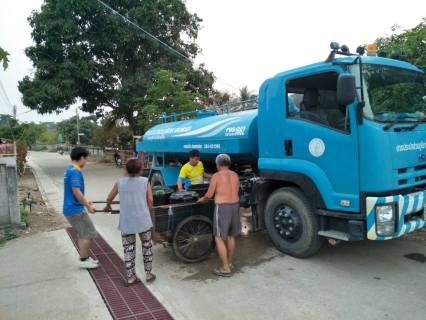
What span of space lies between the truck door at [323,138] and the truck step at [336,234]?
0.31 m

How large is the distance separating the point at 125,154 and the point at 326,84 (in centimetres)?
1970

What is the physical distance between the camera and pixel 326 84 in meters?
3.98

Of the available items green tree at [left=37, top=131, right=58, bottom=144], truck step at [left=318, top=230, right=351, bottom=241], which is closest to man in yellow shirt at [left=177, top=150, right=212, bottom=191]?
truck step at [left=318, top=230, right=351, bottom=241]

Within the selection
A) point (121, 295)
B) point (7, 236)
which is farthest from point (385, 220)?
point (7, 236)

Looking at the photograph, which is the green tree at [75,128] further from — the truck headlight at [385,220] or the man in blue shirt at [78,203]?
the truck headlight at [385,220]

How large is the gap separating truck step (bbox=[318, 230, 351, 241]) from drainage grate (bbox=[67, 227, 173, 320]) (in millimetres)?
2012

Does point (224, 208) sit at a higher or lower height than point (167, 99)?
lower

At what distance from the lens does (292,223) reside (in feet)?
13.9

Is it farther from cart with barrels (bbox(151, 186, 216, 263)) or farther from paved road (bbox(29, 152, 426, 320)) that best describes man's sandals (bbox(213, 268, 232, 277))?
cart with barrels (bbox(151, 186, 216, 263))

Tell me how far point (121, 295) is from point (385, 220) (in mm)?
3038

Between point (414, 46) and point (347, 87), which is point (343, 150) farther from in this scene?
point (414, 46)

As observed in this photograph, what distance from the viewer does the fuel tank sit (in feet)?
17.0

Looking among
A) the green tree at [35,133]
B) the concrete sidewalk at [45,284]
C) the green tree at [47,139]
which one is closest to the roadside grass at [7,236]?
the concrete sidewalk at [45,284]

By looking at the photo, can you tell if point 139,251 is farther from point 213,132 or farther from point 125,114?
point 125,114
